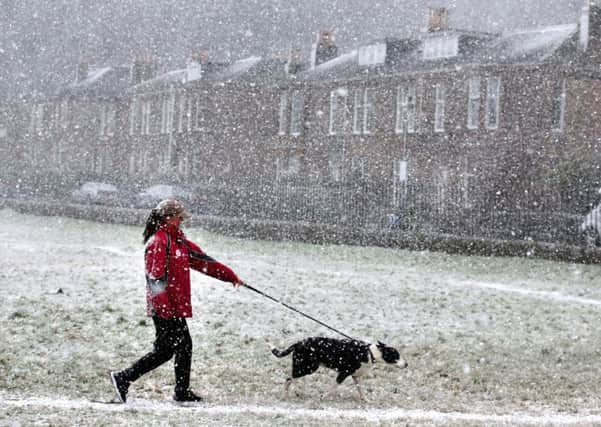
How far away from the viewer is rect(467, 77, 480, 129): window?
38.0 m

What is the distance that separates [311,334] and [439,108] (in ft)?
96.6

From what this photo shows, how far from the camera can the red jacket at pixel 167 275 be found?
24.5 ft

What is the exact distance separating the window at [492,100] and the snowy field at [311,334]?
57.7 ft

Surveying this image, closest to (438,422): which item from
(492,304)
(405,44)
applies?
A: (492,304)

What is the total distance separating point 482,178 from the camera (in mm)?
31781

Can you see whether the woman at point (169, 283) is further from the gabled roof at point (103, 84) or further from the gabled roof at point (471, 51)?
the gabled roof at point (103, 84)

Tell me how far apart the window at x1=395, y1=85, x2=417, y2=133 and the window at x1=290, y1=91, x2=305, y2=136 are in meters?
8.09

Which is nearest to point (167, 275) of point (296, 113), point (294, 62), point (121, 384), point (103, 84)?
point (121, 384)

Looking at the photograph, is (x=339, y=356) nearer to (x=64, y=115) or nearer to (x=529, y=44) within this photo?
(x=529, y=44)

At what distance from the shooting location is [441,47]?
41.4 m

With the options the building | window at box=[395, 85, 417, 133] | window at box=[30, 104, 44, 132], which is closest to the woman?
the building

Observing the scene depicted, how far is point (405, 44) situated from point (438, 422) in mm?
39001

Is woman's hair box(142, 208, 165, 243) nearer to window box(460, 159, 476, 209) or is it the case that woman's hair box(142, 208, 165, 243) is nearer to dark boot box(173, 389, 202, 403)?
dark boot box(173, 389, 202, 403)

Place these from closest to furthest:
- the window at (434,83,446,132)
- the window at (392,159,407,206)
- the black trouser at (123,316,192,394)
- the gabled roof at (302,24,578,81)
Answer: the black trouser at (123,316,192,394) → the window at (392,159,407,206) → the gabled roof at (302,24,578,81) → the window at (434,83,446,132)
